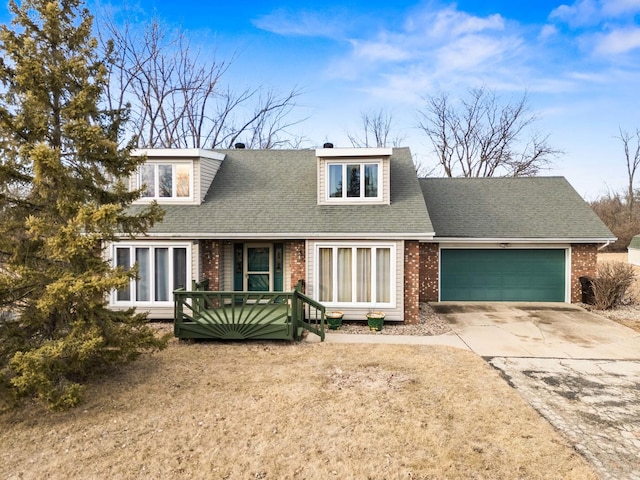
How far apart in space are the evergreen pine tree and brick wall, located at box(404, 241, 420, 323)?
6.96m

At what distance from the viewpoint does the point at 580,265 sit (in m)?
Result: 13.1

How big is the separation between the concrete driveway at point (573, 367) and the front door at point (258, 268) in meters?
5.63

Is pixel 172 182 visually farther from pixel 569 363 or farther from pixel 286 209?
pixel 569 363

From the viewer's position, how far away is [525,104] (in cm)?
2788

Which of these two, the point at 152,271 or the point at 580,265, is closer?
the point at 152,271

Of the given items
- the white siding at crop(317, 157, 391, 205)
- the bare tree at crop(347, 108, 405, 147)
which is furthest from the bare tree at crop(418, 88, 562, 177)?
the white siding at crop(317, 157, 391, 205)

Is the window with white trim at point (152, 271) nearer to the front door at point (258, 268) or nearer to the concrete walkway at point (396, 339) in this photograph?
the front door at point (258, 268)

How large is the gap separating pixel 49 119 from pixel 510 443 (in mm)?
7583

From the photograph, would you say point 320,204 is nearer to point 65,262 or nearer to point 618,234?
point 65,262

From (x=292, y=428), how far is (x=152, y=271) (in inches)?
288

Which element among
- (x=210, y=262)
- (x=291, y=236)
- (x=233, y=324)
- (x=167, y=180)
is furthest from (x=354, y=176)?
(x=167, y=180)

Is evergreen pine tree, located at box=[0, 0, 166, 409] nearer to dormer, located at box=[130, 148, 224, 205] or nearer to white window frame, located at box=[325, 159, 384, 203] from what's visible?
dormer, located at box=[130, 148, 224, 205]

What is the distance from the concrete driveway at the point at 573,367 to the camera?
14.9ft

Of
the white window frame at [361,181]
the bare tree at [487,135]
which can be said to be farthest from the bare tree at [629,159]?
the white window frame at [361,181]
